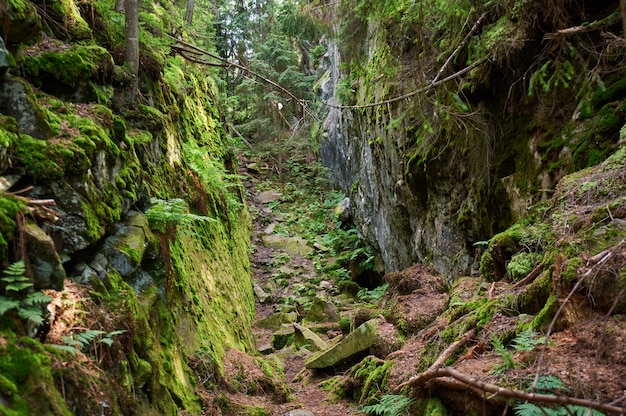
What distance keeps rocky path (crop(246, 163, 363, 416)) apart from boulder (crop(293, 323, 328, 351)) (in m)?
0.18

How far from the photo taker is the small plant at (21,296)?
245 centimetres

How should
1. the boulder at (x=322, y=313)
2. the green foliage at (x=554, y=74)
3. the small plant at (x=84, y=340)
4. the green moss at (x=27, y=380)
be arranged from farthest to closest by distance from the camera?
the boulder at (x=322, y=313) → the green foliage at (x=554, y=74) → the small plant at (x=84, y=340) → the green moss at (x=27, y=380)

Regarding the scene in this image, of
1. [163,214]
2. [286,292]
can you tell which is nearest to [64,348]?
[163,214]

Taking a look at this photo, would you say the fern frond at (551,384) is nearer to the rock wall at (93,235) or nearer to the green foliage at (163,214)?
the rock wall at (93,235)

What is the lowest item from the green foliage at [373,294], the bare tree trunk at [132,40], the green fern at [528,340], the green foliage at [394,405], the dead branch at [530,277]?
the green foliage at [373,294]

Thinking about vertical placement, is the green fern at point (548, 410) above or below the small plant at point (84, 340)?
below

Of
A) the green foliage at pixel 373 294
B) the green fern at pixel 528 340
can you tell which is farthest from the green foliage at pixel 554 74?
the green foliage at pixel 373 294

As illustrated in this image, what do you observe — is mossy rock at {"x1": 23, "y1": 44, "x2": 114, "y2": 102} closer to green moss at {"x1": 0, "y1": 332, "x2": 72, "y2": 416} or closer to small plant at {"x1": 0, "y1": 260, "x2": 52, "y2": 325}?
small plant at {"x1": 0, "y1": 260, "x2": 52, "y2": 325}

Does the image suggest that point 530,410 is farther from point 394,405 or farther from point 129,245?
point 129,245

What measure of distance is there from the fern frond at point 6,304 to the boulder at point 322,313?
960 centimetres

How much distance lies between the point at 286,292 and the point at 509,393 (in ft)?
41.2

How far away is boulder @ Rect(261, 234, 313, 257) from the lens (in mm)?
18094

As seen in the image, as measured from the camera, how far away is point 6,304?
237cm

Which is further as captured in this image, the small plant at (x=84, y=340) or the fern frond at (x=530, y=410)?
the small plant at (x=84, y=340)
